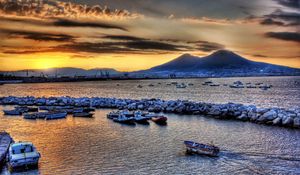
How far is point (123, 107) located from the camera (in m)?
58.2

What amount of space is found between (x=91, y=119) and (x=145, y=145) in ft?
58.7

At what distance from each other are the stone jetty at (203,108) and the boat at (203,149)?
15734 mm

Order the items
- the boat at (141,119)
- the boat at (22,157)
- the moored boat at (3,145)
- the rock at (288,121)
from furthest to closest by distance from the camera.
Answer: the boat at (141,119) < the rock at (288,121) < the moored boat at (3,145) < the boat at (22,157)

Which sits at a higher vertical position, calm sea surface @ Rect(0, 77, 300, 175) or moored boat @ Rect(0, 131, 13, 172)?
moored boat @ Rect(0, 131, 13, 172)

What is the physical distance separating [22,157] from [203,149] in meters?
13.4

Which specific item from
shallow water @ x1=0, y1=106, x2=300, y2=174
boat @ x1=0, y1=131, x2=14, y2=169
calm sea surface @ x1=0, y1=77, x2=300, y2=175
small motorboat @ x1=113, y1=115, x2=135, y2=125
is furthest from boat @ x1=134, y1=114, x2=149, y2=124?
boat @ x1=0, y1=131, x2=14, y2=169

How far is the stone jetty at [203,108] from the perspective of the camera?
40247mm

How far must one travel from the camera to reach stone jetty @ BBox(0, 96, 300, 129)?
4025 cm

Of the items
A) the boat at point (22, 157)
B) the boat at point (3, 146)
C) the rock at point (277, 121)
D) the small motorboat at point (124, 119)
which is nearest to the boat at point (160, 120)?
the small motorboat at point (124, 119)

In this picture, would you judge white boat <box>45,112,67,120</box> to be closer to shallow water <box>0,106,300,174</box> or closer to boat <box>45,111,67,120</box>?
boat <box>45,111,67,120</box>

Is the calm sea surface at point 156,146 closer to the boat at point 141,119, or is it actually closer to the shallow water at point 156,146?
the shallow water at point 156,146

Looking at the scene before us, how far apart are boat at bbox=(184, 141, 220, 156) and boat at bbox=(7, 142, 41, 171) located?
38.2 feet

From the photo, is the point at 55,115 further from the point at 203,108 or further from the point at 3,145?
the point at 203,108

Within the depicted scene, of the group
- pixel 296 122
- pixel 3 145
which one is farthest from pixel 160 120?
pixel 3 145
